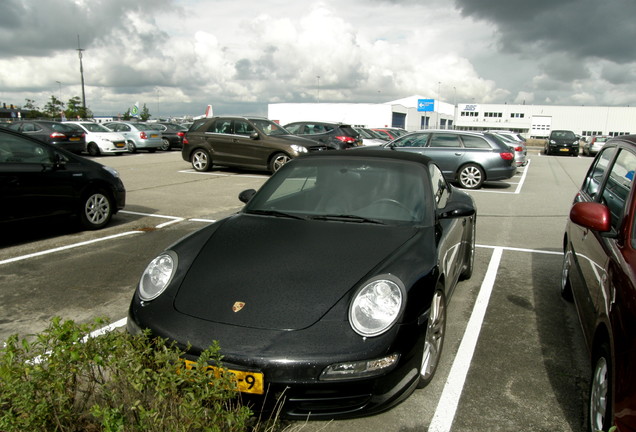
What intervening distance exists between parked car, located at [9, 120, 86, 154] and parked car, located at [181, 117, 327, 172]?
6.87m

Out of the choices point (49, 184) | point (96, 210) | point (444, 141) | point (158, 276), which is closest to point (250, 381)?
point (158, 276)

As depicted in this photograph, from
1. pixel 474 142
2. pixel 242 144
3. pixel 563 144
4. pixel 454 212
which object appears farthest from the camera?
pixel 563 144

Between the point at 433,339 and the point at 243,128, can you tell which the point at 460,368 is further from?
the point at 243,128

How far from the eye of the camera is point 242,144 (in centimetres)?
1471

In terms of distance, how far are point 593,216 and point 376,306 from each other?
57.3 inches

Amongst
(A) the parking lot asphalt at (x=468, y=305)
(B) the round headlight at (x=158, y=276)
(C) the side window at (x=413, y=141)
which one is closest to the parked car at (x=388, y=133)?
(C) the side window at (x=413, y=141)

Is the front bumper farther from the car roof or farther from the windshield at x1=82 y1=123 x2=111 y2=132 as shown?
the windshield at x1=82 y1=123 x2=111 y2=132

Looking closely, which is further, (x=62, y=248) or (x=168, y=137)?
(x=168, y=137)

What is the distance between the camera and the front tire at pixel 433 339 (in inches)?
116

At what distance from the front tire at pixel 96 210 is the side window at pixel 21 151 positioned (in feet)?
2.70

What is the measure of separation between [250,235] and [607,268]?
221 cm

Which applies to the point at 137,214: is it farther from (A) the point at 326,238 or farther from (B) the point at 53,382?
(B) the point at 53,382

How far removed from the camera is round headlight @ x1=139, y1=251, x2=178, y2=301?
293 cm

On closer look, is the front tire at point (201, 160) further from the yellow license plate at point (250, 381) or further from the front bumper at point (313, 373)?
the yellow license plate at point (250, 381)
